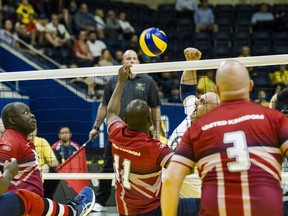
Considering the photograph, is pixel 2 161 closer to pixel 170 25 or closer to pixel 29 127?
pixel 29 127

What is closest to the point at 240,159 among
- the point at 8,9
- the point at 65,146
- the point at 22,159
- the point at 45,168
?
the point at 22,159

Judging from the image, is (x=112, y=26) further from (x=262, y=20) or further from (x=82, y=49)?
(x=262, y=20)

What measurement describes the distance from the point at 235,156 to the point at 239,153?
0.10ft

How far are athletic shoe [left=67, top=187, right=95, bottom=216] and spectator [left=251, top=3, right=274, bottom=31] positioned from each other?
13.5 metres

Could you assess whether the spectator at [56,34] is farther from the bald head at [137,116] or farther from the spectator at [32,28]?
the bald head at [137,116]

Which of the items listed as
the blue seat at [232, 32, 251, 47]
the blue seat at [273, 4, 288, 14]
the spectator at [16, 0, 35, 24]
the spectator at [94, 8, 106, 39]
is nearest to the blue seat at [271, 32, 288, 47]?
the blue seat at [232, 32, 251, 47]

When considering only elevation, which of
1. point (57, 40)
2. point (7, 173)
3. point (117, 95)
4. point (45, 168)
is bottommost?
point (45, 168)

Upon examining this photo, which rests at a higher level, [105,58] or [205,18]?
[205,18]

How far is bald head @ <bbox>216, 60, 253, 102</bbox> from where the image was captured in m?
3.99

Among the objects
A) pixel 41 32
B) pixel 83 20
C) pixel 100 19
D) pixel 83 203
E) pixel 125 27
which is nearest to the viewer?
pixel 83 203

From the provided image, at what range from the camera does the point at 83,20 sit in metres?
17.4

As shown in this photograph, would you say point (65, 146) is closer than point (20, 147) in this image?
No

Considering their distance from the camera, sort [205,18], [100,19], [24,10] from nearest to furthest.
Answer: [24,10], [100,19], [205,18]

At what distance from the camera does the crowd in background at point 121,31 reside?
1528 centimetres
